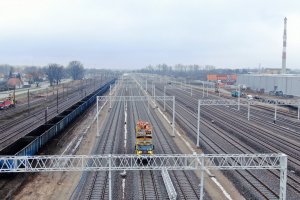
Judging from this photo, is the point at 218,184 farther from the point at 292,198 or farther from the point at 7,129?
the point at 7,129

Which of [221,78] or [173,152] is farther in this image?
[221,78]

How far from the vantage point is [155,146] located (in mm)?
43781

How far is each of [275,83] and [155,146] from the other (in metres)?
92.6

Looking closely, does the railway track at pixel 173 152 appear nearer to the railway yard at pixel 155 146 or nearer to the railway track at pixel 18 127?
the railway yard at pixel 155 146

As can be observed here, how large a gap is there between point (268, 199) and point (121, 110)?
188 feet

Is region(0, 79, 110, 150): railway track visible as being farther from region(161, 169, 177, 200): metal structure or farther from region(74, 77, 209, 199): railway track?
region(161, 169, 177, 200): metal structure

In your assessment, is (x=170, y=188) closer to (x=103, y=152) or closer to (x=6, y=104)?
(x=103, y=152)

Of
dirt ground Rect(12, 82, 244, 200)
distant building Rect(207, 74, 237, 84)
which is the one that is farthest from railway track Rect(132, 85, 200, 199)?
distant building Rect(207, 74, 237, 84)

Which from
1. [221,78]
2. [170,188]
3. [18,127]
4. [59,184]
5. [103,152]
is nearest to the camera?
A: [170,188]

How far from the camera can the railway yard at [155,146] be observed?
28.4 meters

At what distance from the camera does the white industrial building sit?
107438mm

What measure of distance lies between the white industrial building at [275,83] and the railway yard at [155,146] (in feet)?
94.2

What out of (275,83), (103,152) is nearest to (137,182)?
(103,152)

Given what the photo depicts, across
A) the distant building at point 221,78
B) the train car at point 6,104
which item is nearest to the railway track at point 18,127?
the train car at point 6,104
